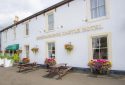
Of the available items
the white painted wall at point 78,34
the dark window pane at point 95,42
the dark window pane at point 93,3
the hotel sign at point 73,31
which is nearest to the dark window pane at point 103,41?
the dark window pane at point 95,42

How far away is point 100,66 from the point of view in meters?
10.6

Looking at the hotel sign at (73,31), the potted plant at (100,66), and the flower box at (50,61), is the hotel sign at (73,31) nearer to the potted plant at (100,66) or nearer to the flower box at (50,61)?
the flower box at (50,61)

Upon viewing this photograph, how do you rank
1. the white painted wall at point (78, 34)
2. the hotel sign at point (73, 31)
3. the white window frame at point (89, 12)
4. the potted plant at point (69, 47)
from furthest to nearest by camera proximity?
the potted plant at point (69, 47) → the hotel sign at point (73, 31) → the white window frame at point (89, 12) → the white painted wall at point (78, 34)

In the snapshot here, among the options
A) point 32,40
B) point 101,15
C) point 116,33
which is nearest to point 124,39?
point 116,33

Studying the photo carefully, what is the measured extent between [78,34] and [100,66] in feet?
10.6

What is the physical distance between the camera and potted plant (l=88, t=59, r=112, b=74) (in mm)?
10500

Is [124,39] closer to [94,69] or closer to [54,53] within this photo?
[94,69]

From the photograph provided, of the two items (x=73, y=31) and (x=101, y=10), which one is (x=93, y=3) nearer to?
(x=101, y=10)

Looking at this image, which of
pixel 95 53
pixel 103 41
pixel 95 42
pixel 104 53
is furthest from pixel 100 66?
pixel 95 42

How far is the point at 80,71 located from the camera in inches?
493

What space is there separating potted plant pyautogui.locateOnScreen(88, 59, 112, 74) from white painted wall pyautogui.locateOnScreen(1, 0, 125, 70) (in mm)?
412

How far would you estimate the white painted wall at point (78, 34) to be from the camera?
10.3 m

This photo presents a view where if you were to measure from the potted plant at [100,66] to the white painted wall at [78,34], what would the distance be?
1.35ft

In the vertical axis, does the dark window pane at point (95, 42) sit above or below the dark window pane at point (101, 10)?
below
